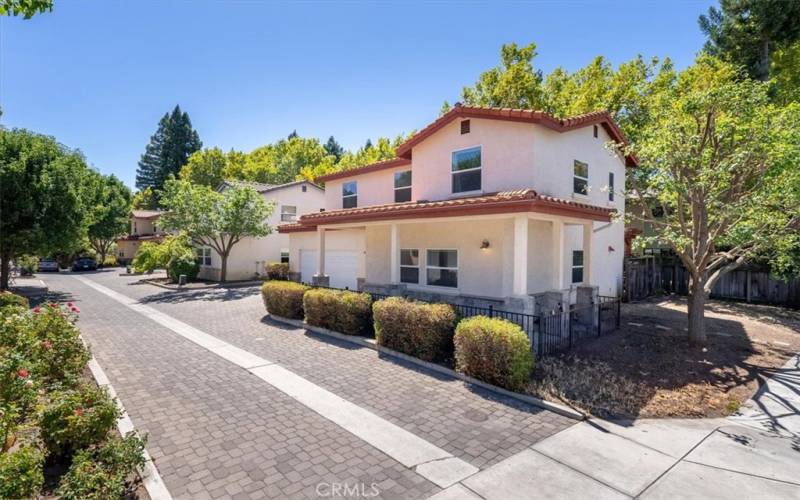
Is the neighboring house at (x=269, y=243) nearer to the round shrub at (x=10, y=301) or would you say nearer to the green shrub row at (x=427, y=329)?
the round shrub at (x=10, y=301)

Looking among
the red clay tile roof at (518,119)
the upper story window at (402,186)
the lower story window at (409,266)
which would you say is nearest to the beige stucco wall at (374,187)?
the upper story window at (402,186)

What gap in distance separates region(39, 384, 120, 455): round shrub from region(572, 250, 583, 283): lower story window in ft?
44.3

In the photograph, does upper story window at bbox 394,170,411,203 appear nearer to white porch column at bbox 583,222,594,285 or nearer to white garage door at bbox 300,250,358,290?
white garage door at bbox 300,250,358,290

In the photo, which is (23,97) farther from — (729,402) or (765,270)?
(765,270)

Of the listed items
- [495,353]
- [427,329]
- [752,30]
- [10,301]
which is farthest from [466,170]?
[752,30]

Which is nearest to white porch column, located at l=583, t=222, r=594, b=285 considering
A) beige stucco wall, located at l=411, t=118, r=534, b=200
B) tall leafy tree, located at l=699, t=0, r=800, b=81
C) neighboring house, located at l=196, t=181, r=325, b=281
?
beige stucco wall, located at l=411, t=118, r=534, b=200

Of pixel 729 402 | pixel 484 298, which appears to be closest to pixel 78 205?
pixel 484 298

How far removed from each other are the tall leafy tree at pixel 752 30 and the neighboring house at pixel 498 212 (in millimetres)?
12637

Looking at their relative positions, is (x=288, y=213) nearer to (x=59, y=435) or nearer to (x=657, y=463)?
(x=59, y=435)

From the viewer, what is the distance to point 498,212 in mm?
9477

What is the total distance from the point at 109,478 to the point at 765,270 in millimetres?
22662

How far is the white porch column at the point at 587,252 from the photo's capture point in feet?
40.7

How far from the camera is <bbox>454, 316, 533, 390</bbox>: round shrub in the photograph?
6906 mm

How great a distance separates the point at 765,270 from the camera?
53.0ft
